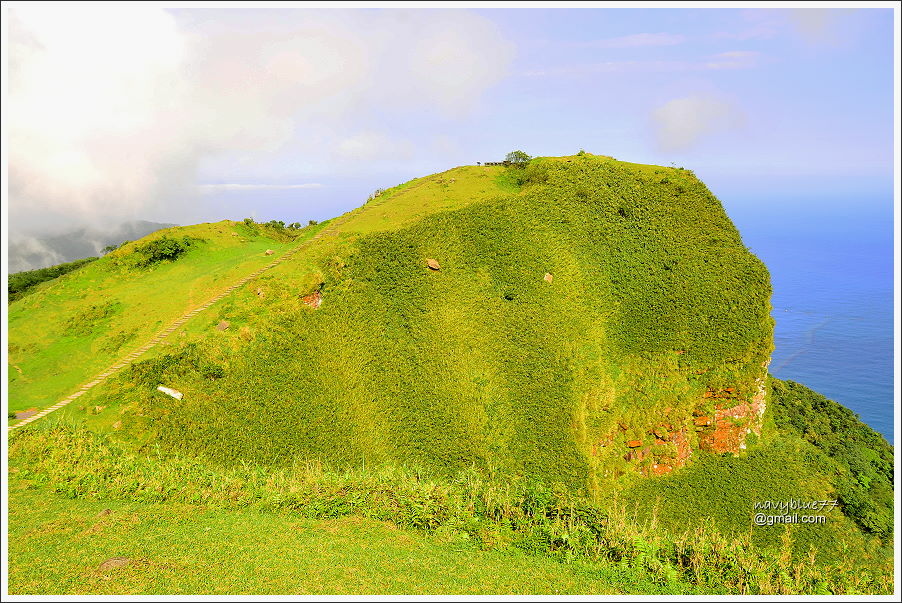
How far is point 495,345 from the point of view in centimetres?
3086

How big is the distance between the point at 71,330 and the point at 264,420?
13.3 meters

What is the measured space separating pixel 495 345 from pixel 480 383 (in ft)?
10.1

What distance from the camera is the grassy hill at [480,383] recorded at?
17109 millimetres

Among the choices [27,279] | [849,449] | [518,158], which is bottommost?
[849,449]

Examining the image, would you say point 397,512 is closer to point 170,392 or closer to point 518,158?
point 170,392

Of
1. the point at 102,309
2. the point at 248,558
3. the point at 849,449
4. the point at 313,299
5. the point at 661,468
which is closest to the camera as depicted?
the point at 248,558

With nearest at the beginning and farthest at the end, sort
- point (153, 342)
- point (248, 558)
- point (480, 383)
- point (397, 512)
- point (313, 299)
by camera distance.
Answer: point (248, 558), point (397, 512), point (153, 342), point (313, 299), point (480, 383)

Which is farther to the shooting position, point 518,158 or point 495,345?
point 518,158

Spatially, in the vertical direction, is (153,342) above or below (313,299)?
below

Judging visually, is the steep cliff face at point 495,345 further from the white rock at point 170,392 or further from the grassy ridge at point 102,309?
the grassy ridge at point 102,309

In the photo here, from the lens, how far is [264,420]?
71.0ft

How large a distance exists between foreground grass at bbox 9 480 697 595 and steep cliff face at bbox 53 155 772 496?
5058 millimetres

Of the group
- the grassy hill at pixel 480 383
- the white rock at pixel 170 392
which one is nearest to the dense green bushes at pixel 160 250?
the grassy hill at pixel 480 383

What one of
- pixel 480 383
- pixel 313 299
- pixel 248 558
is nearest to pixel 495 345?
pixel 480 383
